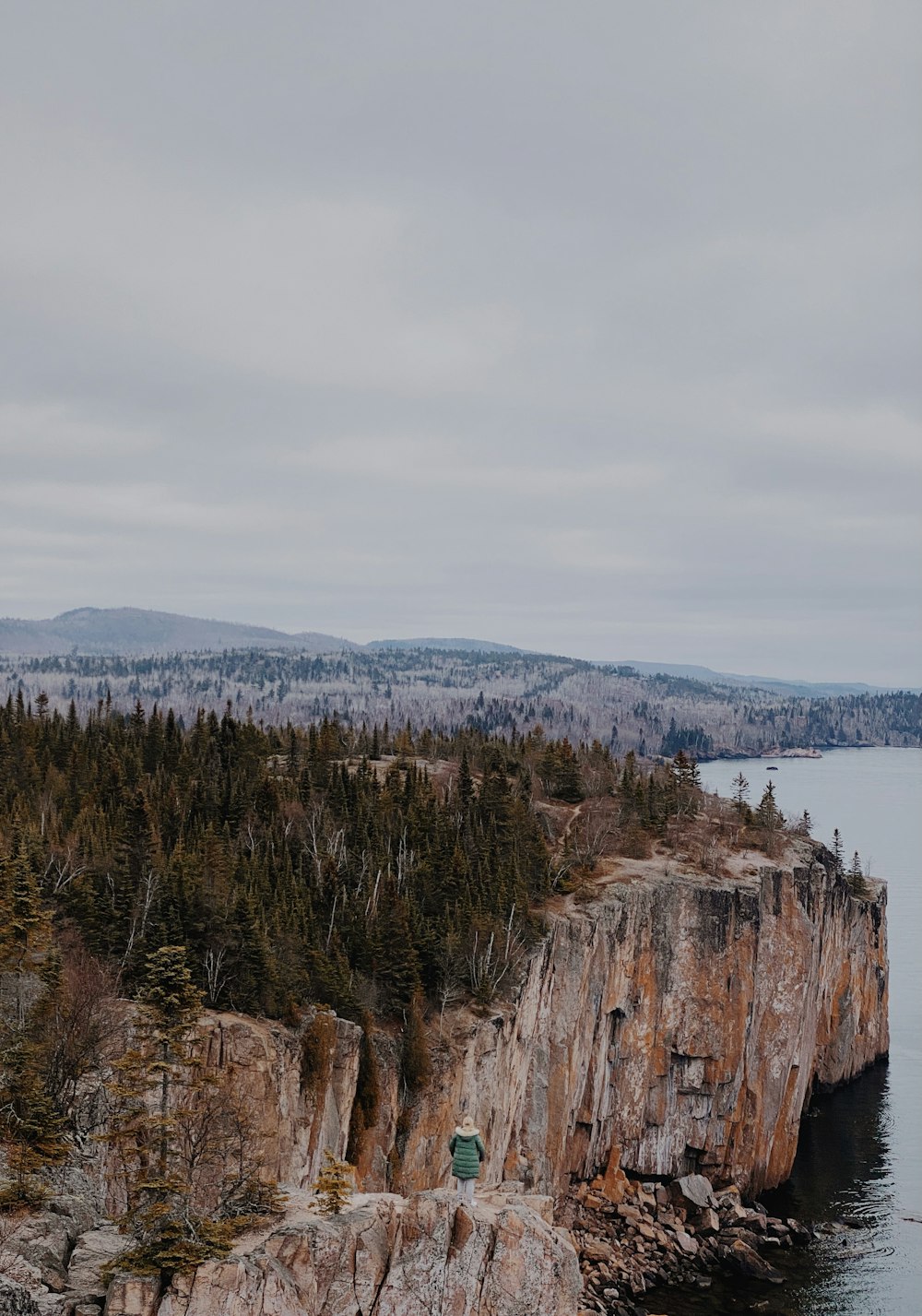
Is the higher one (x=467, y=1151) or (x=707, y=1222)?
(x=467, y=1151)

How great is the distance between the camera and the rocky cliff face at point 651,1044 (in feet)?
136

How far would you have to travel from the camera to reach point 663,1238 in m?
45.2

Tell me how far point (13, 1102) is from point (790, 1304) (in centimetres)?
3455

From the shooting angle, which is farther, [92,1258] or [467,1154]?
[467,1154]

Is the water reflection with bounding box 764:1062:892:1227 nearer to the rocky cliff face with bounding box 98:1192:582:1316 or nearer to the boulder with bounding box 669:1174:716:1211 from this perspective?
the boulder with bounding box 669:1174:716:1211

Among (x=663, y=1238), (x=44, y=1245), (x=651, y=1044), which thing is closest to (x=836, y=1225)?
(x=663, y=1238)

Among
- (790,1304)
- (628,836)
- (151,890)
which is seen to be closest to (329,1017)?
(151,890)

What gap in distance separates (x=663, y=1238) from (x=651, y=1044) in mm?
9809

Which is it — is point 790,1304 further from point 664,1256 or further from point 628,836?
point 628,836

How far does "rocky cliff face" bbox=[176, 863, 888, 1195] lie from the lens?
41.5 meters

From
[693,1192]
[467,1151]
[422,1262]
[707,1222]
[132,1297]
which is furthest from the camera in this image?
[693,1192]

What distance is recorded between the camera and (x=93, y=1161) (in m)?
23.7

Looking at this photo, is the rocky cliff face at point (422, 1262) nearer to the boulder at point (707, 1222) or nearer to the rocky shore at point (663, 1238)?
the rocky shore at point (663, 1238)

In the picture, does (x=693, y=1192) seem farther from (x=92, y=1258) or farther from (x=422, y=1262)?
(x=92, y=1258)
